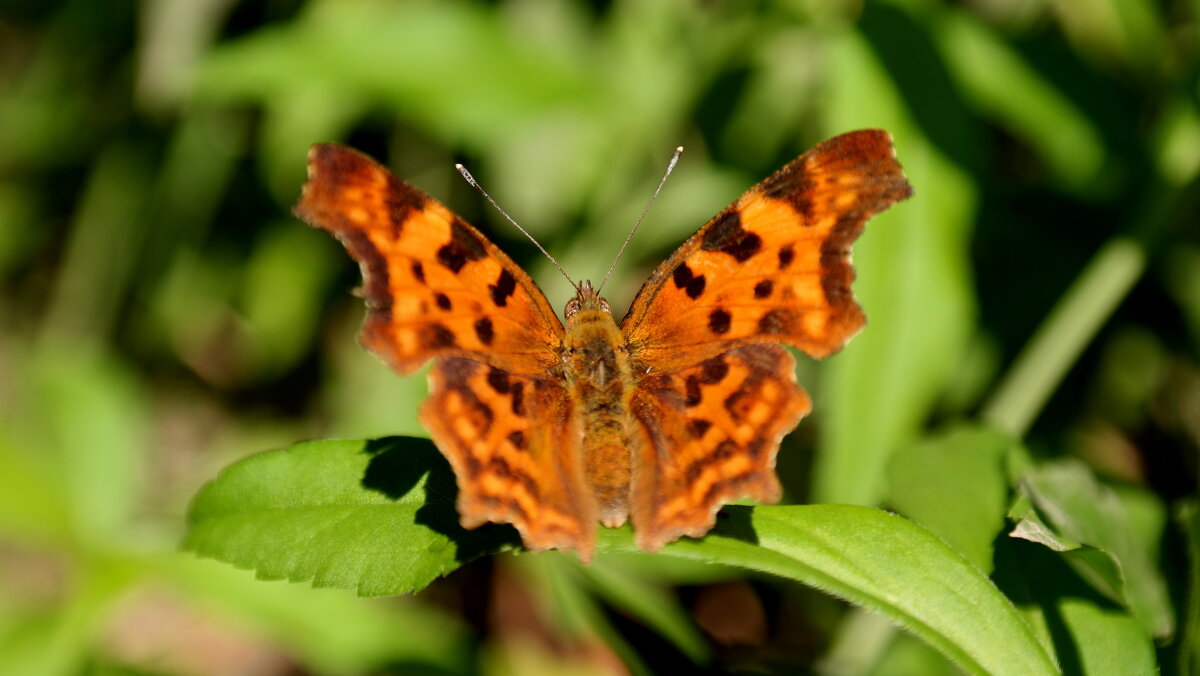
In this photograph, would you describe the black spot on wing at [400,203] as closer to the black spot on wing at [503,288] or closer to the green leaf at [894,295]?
the black spot on wing at [503,288]

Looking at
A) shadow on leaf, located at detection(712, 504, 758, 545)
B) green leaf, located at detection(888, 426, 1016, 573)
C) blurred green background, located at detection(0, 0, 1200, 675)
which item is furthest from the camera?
blurred green background, located at detection(0, 0, 1200, 675)

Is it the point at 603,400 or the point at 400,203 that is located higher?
the point at 400,203

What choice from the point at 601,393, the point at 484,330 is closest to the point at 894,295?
the point at 601,393

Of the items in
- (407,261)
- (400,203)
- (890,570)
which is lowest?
(890,570)

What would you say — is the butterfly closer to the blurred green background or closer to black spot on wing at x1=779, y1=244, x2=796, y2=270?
black spot on wing at x1=779, y1=244, x2=796, y2=270

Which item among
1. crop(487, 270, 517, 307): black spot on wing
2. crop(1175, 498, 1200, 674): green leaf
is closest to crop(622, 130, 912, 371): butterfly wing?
crop(487, 270, 517, 307): black spot on wing

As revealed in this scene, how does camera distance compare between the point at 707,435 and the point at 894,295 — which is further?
the point at 894,295

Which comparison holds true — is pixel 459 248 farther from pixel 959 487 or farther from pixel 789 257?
pixel 959 487

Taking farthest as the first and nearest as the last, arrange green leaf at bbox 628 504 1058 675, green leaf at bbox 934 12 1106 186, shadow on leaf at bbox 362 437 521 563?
green leaf at bbox 934 12 1106 186, shadow on leaf at bbox 362 437 521 563, green leaf at bbox 628 504 1058 675
